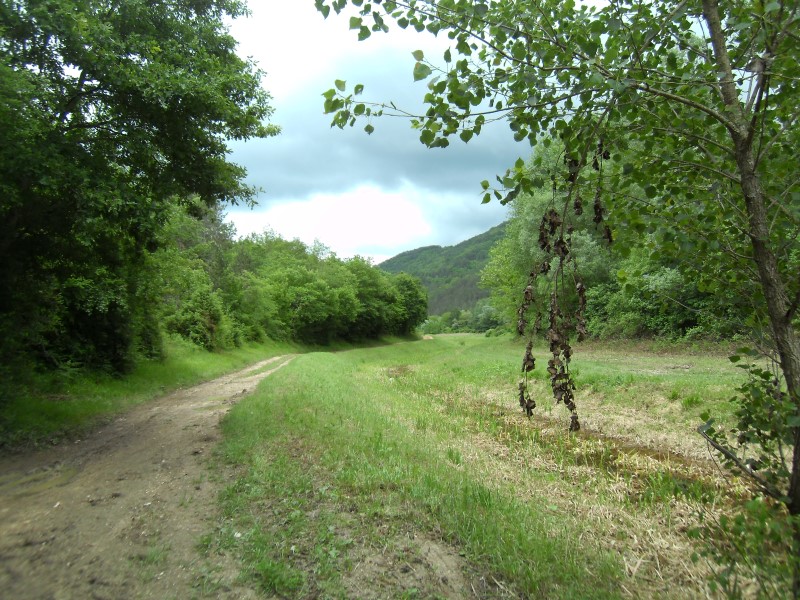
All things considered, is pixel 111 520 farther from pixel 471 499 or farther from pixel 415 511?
pixel 471 499

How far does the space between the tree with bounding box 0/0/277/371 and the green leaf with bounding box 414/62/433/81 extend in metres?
7.27

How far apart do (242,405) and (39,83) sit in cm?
832

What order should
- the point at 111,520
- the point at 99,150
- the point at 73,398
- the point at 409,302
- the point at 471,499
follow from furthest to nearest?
the point at 409,302
the point at 73,398
the point at 99,150
the point at 471,499
the point at 111,520

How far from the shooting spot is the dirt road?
12.8 ft

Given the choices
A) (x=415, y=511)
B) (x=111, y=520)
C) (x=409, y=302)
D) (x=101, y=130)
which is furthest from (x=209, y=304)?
(x=409, y=302)

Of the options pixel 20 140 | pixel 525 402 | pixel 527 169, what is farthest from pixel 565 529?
pixel 20 140

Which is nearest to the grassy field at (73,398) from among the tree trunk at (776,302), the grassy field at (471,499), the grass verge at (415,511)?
the grassy field at (471,499)

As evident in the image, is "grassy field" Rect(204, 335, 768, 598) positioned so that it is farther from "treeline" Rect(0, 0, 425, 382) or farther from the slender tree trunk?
"treeline" Rect(0, 0, 425, 382)

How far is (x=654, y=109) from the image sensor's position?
11.7ft

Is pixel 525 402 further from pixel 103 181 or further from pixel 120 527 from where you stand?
pixel 103 181

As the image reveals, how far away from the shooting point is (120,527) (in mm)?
4988

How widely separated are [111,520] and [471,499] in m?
4.12

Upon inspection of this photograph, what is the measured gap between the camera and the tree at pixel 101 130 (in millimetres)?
7945

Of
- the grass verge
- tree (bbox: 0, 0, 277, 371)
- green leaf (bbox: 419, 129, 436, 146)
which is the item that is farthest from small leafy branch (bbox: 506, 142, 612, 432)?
tree (bbox: 0, 0, 277, 371)
